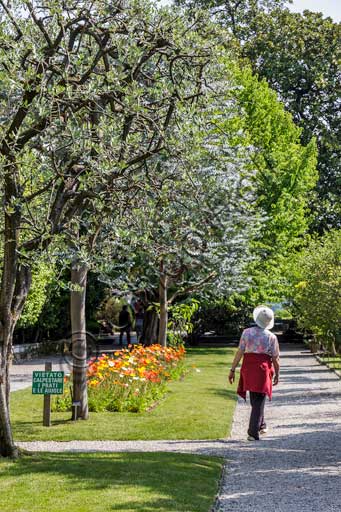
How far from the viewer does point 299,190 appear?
103 feet

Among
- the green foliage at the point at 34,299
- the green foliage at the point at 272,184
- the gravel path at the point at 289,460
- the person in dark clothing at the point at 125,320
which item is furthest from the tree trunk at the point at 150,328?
the gravel path at the point at 289,460

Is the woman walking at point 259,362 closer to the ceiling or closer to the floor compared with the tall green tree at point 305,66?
closer to the floor

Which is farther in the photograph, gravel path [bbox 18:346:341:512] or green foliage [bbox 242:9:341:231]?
green foliage [bbox 242:9:341:231]

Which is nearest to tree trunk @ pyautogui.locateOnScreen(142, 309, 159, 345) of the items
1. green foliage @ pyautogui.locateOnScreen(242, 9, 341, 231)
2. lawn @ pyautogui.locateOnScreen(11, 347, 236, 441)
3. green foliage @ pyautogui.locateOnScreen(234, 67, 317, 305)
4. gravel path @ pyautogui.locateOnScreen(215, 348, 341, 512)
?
green foliage @ pyautogui.locateOnScreen(234, 67, 317, 305)

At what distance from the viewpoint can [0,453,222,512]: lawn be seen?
7.69m

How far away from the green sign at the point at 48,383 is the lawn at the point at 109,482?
243 cm

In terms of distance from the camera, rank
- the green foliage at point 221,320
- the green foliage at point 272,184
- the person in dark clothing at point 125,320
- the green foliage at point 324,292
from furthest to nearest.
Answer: the green foliage at point 221,320 < the person in dark clothing at point 125,320 < the green foliage at point 272,184 < the green foliage at point 324,292

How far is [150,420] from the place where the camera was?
13.7m

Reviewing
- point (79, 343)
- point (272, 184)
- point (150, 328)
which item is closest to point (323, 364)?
point (150, 328)

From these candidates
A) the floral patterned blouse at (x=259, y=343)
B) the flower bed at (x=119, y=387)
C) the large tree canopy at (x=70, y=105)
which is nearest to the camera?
the large tree canopy at (x=70, y=105)

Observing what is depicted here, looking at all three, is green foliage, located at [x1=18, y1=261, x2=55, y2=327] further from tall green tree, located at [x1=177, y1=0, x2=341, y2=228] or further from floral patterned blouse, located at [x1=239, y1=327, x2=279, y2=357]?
tall green tree, located at [x1=177, y1=0, x2=341, y2=228]

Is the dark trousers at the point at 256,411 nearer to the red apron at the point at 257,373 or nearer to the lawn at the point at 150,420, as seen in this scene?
the red apron at the point at 257,373

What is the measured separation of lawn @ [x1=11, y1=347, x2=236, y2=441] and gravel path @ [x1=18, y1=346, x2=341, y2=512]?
1.11 feet

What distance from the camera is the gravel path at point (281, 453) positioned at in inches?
322
